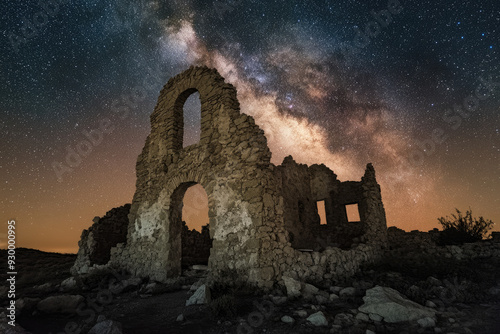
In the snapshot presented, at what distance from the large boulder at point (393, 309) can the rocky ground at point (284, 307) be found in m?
0.01

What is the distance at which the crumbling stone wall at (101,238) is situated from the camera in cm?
834

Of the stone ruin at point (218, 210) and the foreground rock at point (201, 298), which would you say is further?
the stone ruin at point (218, 210)

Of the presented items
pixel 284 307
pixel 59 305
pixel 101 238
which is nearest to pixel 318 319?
pixel 284 307

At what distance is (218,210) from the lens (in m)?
5.54

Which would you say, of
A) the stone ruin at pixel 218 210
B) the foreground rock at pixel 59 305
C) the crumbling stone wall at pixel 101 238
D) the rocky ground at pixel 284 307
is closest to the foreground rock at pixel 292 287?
the rocky ground at pixel 284 307

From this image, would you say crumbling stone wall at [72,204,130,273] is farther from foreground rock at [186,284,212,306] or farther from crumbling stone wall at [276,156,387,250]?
crumbling stone wall at [276,156,387,250]

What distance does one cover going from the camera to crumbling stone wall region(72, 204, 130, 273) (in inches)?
328

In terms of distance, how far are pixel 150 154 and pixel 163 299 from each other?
4.29 meters

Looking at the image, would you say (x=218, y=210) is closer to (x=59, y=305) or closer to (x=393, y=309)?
(x=59, y=305)

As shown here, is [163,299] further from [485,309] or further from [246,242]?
[485,309]

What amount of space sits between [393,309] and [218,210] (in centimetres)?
352

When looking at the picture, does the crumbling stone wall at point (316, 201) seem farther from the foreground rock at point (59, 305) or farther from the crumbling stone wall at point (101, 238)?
the foreground rock at point (59, 305)

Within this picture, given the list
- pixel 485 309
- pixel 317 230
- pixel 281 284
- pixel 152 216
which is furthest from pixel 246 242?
pixel 317 230

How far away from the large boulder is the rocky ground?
A: 0.04ft
